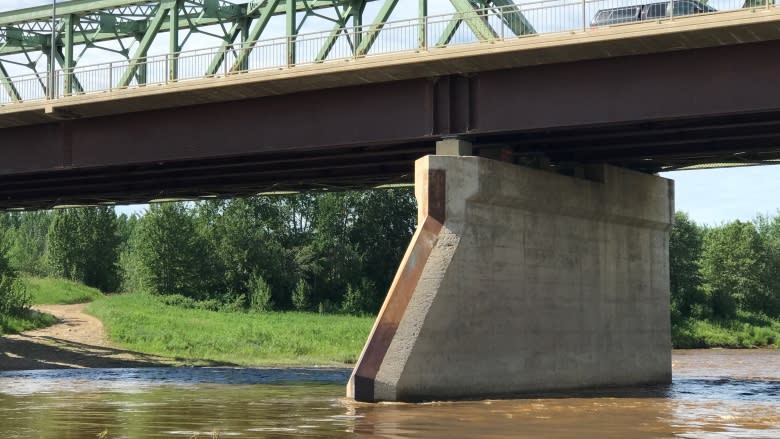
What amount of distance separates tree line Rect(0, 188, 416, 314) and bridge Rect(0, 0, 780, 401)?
4217 centimetres

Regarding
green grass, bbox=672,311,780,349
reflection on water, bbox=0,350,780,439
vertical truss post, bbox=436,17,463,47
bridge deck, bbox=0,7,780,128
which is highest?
vertical truss post, bbox=436,17,463,47

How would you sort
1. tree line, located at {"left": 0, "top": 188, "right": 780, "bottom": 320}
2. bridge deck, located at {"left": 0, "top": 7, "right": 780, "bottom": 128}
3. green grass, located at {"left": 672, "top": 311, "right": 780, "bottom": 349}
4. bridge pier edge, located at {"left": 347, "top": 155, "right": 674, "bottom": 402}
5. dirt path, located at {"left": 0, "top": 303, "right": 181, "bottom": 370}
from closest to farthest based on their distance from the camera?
bridge deck, located at {"left": 0, "top": 7, "right": 780, "bottom": 128} → bridge pier edge, located at {"left": 347, "top": 155, "right": 674, "bottom": 402} → dirt path, located at {"left": 0, "top": 303, "right": 181, "bottom": 370} → green grass, located at {"left": 672, "top": 311, "right": 780, "bottom": 349} → tree line, located at {"left": 0, "top": 188, "right": 780, "bottom": 320}

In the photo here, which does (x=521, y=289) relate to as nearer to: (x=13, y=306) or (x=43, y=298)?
(x=13, y=306)

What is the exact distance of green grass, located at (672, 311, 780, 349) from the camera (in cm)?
8512

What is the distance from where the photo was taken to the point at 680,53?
98.8 ft

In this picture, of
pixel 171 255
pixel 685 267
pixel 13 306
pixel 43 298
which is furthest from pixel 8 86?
pixel 685 267

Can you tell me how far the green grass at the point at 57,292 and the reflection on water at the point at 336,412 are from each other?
38.3 m

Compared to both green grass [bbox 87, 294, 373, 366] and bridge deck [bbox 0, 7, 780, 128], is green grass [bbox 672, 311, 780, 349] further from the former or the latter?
bridge deck [bbox 0, 7, 780, 128]

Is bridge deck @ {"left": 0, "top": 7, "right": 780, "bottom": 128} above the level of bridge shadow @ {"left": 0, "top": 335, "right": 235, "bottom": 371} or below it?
above

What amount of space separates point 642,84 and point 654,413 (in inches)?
358

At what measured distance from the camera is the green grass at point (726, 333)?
85.1 meters

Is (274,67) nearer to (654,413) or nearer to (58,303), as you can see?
(654,413)

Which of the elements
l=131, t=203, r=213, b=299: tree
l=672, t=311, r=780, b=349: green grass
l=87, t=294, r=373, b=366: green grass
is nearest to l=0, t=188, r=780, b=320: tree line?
l=131, t=203, r=213, b=299: tree

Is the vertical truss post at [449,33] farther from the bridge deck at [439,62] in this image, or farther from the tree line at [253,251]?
the tree line at [253,251]
